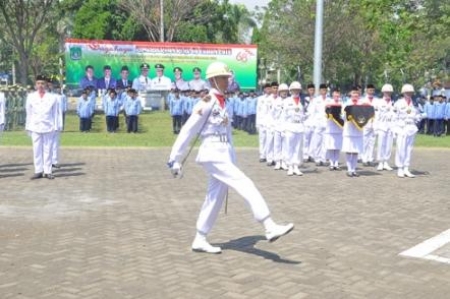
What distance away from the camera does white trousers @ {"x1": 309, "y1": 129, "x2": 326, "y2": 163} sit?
53.0 ft

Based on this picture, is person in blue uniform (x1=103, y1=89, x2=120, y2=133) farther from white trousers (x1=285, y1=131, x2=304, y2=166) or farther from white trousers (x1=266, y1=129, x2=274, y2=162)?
white trousers (x1=285, y1=131, x2=304, y2=166)

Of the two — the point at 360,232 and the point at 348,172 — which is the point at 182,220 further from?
the point at 348,172

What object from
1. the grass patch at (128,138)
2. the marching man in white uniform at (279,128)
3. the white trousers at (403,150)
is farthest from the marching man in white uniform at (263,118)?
the grass patch at (128,138)

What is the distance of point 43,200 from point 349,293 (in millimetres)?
6016

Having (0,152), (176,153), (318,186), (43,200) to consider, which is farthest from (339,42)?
(176,153)

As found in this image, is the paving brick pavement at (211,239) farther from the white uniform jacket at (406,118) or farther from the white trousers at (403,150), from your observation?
the white uniform jacket at (406,118)

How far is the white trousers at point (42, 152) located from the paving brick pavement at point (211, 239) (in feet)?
1.05

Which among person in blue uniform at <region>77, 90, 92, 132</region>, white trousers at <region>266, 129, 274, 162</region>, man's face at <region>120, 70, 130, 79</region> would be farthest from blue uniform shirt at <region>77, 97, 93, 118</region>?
white trousers at <region>266, 129, 274, 162</region>

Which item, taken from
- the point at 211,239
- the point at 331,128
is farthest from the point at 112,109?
the point at 211,239

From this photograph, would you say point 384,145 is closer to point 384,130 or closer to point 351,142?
point 384,130

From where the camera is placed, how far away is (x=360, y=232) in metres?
8.38

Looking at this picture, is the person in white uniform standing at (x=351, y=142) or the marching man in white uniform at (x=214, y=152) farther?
the person in white uniform standing at (x=351, y=142)

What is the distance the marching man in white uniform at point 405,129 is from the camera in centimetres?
1408

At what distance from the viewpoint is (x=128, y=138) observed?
915 inches
